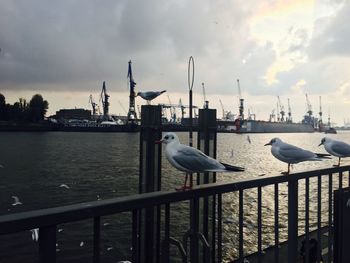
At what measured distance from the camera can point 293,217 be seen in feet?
11.6

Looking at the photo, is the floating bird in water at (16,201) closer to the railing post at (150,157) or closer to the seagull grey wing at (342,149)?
the railing post at (150,157)

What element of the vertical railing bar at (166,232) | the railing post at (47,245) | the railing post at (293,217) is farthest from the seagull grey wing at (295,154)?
the railing post at (47,245)

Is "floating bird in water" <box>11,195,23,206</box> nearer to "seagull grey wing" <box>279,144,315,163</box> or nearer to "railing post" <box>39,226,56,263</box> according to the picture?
"seagull grey wing" <box>279,144,315,163</box>

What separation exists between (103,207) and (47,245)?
34 cm

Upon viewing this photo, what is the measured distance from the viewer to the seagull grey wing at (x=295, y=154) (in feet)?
19.2

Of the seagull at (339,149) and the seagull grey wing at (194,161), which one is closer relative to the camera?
the seagull grey wing at (194,161)

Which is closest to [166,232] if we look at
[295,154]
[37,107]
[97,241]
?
[97,241]

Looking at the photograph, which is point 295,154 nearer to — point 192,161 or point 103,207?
point 192,161

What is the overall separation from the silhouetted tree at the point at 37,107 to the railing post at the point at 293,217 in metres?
136

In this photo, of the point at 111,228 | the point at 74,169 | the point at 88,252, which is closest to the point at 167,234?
the point at 88,252

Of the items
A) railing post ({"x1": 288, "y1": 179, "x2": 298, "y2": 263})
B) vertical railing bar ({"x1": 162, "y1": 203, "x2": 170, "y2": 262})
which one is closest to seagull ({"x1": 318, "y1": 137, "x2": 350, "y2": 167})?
railing post ({"x1": 288, "y1": 179, "x2": 298, "y2": 263})

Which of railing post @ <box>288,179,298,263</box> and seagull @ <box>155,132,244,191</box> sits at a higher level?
seagull @ <box>155,132,244,191</box>

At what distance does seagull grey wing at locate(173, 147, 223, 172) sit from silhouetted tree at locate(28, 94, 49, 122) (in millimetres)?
134803

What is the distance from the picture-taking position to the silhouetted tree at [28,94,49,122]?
13225cm
